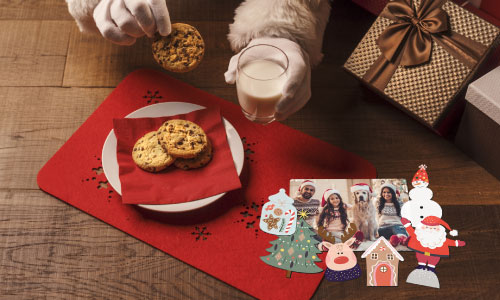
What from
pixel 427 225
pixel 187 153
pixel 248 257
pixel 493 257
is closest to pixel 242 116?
pixel 187 153

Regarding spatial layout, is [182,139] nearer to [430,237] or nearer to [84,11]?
[84,11]

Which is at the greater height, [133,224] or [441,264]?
[441,264]

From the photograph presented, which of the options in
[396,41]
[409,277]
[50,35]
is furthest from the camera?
[50,35]

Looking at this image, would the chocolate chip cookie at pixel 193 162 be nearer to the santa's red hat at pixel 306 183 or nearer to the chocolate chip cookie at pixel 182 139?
the chocolate chip cookie at pixel 182 139

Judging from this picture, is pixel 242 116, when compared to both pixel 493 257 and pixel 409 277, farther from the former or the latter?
pixel 493 257

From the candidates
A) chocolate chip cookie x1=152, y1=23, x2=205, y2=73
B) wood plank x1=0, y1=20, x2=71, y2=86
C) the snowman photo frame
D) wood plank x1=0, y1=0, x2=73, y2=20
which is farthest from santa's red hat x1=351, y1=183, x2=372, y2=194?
wood plank x1=0, y1=0, x2=73, y2=20

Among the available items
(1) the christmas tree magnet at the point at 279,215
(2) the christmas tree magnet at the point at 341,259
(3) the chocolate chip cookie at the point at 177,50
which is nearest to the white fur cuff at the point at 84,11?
(3) the chocolate chip cookie at the point at 177,50

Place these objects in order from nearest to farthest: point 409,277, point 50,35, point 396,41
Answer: point 409,277 → point 396,41 → point 50,35

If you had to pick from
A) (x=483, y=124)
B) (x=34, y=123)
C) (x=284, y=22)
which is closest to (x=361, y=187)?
(x=483, y=124)
